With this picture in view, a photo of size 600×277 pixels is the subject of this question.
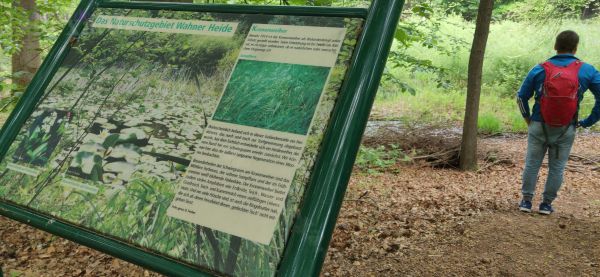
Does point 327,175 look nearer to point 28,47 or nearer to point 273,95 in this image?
point 273,95

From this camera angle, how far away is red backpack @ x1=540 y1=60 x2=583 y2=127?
12.5ft

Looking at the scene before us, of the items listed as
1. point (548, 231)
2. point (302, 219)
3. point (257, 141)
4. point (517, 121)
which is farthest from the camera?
point (517, 121)

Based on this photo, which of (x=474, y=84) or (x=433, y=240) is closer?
(x=433, y=240)

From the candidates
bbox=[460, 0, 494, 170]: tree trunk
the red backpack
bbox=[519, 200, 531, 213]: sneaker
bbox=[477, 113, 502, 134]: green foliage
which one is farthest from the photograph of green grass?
bbox=[477, 113, 502, 134]: green foliage

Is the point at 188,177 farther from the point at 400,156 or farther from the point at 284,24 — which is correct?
the point at 400,156

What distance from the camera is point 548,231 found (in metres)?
3.77

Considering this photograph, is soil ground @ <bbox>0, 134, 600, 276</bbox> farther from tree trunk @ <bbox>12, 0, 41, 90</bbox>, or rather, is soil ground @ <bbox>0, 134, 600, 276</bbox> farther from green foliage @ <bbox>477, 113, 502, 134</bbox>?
green foliage @ <bbox>477, 113, 502, 134</bbox>

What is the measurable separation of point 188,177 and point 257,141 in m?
0.21

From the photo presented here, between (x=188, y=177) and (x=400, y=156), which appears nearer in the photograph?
(x=188, y=177)

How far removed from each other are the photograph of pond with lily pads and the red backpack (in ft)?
11.1

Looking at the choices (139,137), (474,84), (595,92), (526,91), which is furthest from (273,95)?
(474,84)

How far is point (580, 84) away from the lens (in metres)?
3.85

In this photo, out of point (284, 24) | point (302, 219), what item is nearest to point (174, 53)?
point (284, 24)

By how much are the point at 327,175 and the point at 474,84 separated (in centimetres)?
586
